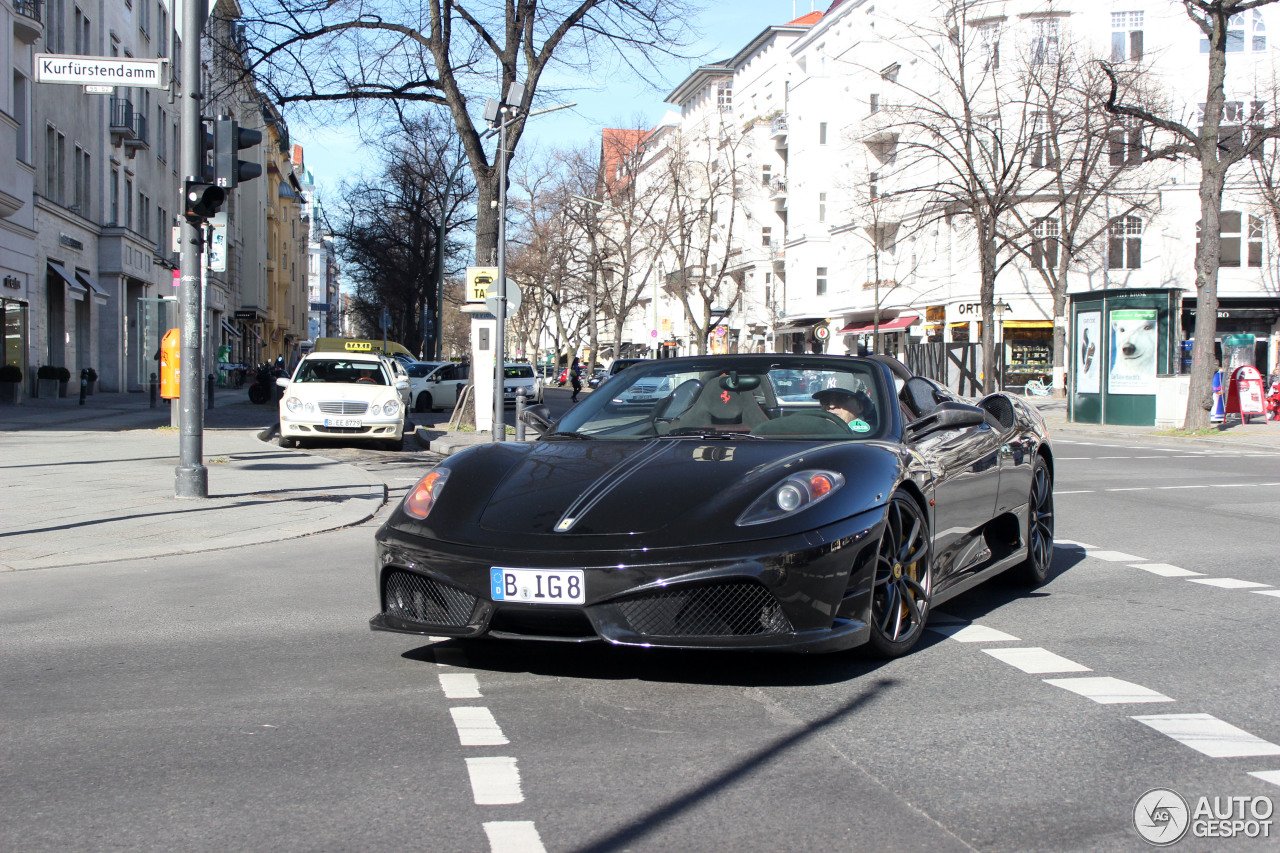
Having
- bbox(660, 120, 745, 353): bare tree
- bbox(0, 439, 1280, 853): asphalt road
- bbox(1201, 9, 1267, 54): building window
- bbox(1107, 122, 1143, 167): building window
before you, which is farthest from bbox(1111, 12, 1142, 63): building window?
bbox(0, 439, 1280, 853): asphalt road

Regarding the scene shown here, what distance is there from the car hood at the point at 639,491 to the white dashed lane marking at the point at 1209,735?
49.5 inches

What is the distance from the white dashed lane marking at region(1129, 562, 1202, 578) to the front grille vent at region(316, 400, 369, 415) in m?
12.7

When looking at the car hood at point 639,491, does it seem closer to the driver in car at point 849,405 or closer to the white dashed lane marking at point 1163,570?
the driver in car at point 849,405

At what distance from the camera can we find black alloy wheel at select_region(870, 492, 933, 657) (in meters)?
4.85

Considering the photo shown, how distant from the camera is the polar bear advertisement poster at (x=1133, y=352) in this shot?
2595cm

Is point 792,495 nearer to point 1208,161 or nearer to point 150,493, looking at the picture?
point 150,493

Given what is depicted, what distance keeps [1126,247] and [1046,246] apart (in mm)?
3161

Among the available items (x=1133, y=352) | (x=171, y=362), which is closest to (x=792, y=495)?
(x=171, y=362)

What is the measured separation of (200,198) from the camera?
35.3 ft

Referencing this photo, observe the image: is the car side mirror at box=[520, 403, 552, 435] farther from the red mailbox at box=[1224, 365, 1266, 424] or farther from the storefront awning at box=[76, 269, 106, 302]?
the storefront awning at box=[76, 269, 106, 302]

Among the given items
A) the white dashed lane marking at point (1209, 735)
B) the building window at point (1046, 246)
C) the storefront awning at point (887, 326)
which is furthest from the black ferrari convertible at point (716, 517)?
the storefront awning at point (887, 326)

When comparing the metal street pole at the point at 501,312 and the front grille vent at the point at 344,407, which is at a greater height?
the metal street pole at the point at 501,312

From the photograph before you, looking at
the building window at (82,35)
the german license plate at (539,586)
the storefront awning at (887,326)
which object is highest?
the building window at (82,35)

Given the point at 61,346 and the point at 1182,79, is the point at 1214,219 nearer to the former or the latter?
the point at 1182,79
